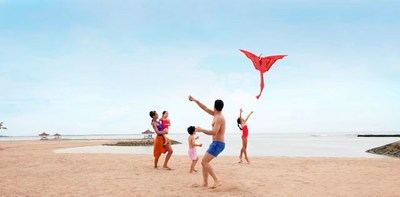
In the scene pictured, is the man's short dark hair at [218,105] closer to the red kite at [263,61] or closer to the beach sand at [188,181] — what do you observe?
the beach sand at [188,181]

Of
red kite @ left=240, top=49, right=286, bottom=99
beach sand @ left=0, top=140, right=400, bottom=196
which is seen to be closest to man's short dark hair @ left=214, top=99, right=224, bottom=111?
beach sand @ left=0, top=140, right=400, bottom=196

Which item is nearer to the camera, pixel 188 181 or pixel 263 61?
pixel 188 181

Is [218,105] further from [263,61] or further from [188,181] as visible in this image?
[263,61]

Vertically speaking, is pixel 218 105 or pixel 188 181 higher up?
pixel 218 105

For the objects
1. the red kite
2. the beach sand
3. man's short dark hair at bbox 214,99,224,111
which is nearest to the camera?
man's short dark hair at bbox 214,99,224,111

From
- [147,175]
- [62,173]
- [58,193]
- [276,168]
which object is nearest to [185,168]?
[147,175]

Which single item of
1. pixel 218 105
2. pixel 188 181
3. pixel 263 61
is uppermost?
pixel 263 61

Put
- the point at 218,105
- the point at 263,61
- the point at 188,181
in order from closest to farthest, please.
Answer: the point at 218,105 → the point at 188,181 → the point at 263,61

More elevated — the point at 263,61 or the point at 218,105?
the point at 263,61

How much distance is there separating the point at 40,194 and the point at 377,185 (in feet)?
28.8

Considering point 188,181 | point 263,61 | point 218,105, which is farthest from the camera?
point 263,61

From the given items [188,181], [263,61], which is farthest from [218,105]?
[263,61]

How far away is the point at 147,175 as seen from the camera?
10852 mm

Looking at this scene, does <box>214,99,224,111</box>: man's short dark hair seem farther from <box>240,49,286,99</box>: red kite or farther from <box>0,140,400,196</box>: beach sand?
<box>240,49,286,99</box>: red kite
